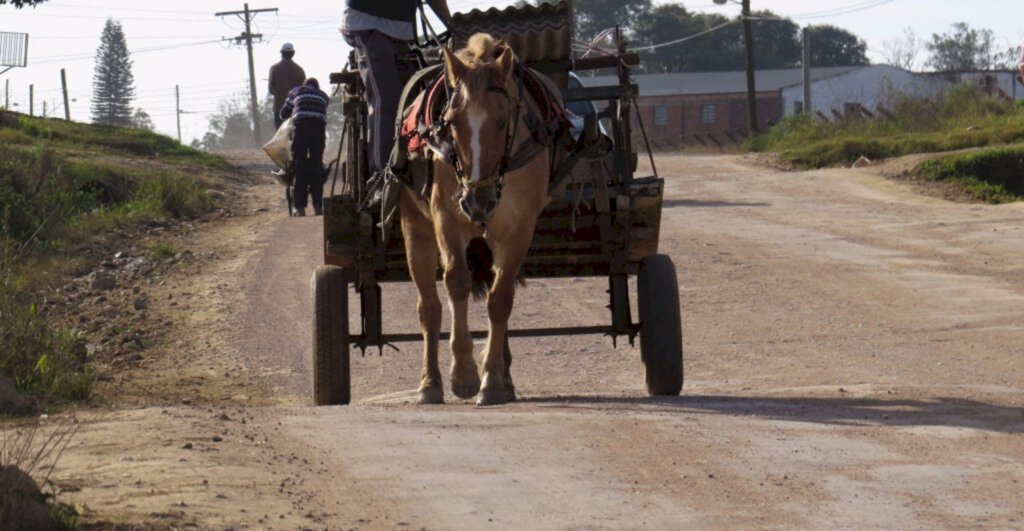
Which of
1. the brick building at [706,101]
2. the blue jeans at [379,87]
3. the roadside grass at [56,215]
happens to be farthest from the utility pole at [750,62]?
the blue jeans at [379,87]

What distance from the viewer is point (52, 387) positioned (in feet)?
28.7

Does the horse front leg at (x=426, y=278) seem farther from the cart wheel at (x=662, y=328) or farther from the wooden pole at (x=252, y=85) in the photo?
the wooden pole at (x=252, y=85)

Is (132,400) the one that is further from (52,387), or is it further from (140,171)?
(140,171)

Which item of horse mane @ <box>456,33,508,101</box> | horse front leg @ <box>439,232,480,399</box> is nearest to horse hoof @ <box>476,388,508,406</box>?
horse front leg @ <box>439,232,480,399</box>

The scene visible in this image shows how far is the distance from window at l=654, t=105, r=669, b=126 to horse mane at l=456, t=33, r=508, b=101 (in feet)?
235

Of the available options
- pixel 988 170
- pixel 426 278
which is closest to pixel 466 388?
pixel 426 278

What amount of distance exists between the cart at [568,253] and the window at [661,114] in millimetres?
70390

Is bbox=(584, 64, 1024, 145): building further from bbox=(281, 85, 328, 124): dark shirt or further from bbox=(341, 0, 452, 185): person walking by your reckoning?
bbox=(341, 0, 452, 185): person walking

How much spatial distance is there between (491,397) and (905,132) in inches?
1174

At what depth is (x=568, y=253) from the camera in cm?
912

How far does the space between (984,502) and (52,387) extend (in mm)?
5202

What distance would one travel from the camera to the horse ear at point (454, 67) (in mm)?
7918

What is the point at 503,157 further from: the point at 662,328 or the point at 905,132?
the point at 905,132

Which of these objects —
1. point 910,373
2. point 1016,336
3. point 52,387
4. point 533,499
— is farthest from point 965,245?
point 533,499
